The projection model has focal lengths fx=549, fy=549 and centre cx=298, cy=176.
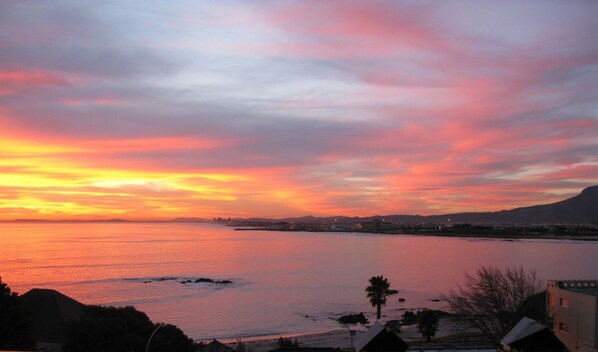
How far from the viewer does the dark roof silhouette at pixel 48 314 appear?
92.5 feet

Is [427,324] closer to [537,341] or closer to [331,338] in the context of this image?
[331,338]

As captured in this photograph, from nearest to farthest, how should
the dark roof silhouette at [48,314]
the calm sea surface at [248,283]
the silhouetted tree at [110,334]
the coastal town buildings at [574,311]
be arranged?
the coastal town buildings at [574,311], the silhouetted tree at [110,334], the dark roof silhouette at [48,314], the calm sea surface at [248,283]

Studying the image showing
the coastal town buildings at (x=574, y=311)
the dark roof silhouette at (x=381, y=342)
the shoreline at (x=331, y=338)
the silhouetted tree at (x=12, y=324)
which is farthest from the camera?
the shoreline at (x=331, y=338)

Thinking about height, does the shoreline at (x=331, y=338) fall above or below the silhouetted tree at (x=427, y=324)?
below

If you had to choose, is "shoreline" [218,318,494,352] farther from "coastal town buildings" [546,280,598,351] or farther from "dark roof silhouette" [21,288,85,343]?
"dark roof silhouette" [21,288,85,343]

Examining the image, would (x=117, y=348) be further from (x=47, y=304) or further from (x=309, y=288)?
(x=309, y=288)

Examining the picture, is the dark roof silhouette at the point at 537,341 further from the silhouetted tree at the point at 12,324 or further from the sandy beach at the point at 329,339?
the silhouetted tree at the point at 12,324

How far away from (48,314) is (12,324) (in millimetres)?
8141

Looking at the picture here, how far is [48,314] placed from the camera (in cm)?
2894

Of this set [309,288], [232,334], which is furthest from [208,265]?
[232,334]

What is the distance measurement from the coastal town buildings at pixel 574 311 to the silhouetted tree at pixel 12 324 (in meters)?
21.6

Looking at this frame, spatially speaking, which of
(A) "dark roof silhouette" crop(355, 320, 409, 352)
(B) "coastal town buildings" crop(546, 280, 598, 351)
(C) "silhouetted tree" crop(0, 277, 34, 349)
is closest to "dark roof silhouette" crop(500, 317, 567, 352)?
(A) "dark roof silhouette" crop(355, 320, 409, 352)

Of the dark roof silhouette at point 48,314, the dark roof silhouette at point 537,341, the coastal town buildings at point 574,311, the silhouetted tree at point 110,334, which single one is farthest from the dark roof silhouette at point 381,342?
the dark roof silhouette at point 48,314

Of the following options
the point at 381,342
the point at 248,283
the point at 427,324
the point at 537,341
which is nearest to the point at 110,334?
the point at 381,342
